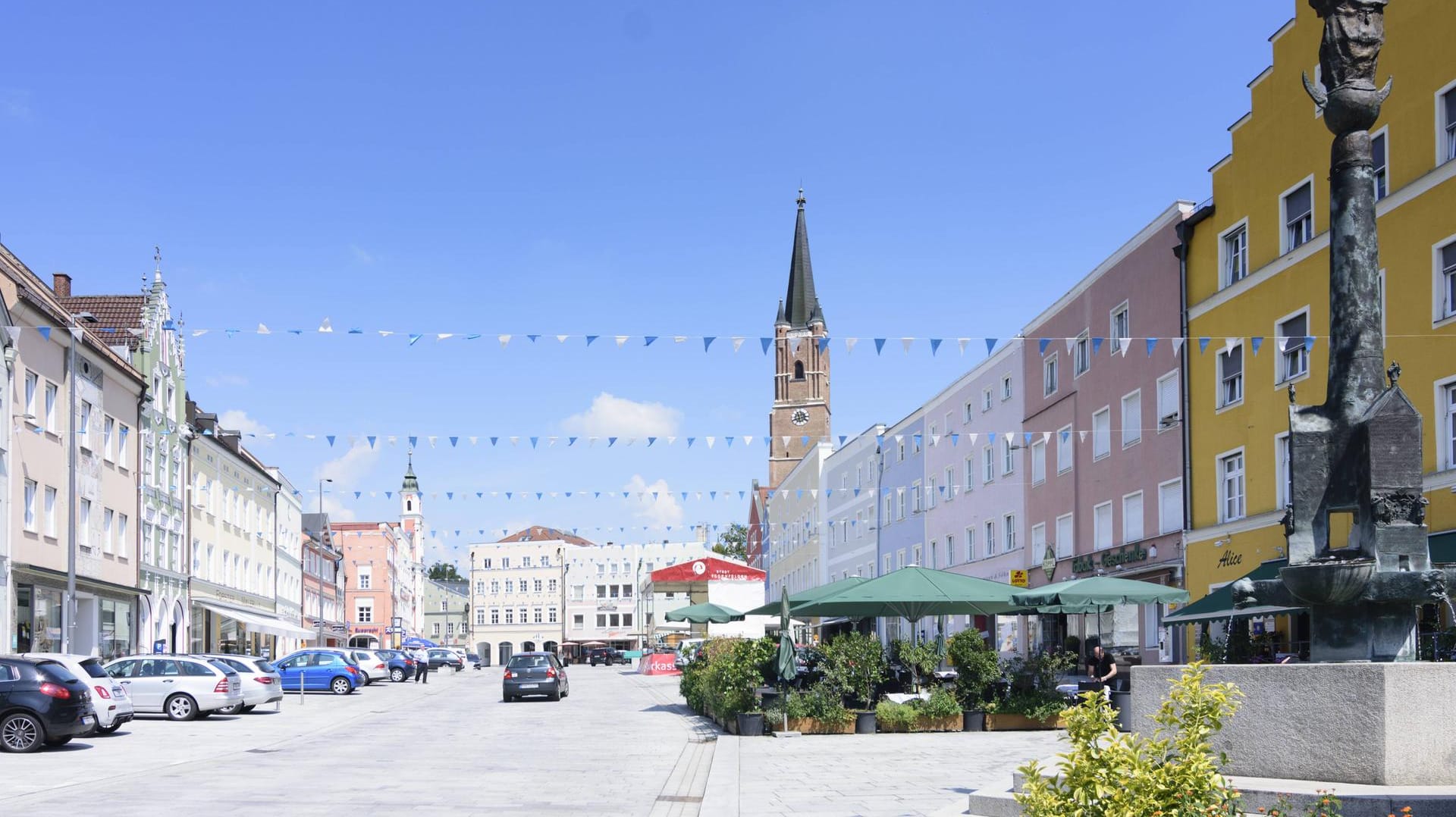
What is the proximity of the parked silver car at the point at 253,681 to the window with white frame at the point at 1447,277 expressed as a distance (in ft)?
85.7

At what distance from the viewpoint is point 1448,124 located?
22.9 meters

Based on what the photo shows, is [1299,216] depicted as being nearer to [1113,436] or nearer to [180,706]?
[1113,436]

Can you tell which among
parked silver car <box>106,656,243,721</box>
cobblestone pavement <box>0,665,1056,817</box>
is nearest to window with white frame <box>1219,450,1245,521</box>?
cobblestone pavement <box>0,665,1056,817</box>

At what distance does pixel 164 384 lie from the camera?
4872 centimetres

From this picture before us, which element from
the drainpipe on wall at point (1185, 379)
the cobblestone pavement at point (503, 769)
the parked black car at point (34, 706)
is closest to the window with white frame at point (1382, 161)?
the drainpipe on wall at point (1185, 379)

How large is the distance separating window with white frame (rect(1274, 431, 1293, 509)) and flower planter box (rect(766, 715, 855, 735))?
421 inches

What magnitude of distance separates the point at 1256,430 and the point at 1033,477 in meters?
15.4

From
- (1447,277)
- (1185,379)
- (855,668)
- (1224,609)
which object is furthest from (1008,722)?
(1185,379)

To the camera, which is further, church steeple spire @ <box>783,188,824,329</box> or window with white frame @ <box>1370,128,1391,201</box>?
→ church steeple spire @ <box>783,188,824,329</box>

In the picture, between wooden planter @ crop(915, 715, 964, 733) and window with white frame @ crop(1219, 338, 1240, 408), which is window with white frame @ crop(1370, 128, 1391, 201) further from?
wooden planter @ crop(915, 715, 964, 733)

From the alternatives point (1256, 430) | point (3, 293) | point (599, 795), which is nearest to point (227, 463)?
point (3, 293)

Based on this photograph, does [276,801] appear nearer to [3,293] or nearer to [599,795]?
[599,795]

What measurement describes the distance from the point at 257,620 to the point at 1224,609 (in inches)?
1707

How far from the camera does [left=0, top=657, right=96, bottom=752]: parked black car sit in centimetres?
2078
